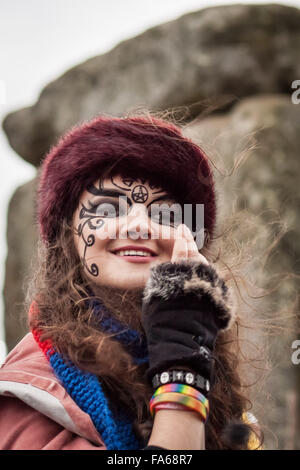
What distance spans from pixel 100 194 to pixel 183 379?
58 centimetres

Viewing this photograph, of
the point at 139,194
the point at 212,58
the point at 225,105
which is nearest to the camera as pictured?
the point at 139,194

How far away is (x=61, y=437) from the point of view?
1.10 meters

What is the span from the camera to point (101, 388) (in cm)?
122

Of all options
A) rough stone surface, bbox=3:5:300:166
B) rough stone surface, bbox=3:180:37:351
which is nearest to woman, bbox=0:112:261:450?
rough stone surface, bbox=3:5:300:166

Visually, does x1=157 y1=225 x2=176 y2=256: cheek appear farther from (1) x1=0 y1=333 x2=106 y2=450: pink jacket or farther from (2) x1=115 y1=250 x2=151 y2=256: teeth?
(1) x1=0 y1=333 x2=106 y2=450: pink jacket

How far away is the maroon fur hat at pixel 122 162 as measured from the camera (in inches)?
56.7

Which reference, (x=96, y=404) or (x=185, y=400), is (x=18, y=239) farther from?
(x=185, y=400)

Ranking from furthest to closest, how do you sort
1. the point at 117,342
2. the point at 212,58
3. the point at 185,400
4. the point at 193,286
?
the point at 212,58
the point at 117,342
the point at 193,286
the point at 185,400

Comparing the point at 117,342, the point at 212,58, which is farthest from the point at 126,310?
the point at 212,58

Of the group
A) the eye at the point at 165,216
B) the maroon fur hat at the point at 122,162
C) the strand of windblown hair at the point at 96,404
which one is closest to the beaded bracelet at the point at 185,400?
the strand of windblown hair at the point at 96,404

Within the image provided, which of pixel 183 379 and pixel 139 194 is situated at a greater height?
pixel 139 194

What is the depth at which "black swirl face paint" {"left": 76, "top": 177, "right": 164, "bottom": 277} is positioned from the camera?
1386 mm

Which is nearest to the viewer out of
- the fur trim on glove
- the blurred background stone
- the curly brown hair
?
the fur trim on glove

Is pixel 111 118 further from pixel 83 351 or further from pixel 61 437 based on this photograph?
pixel 61 437
